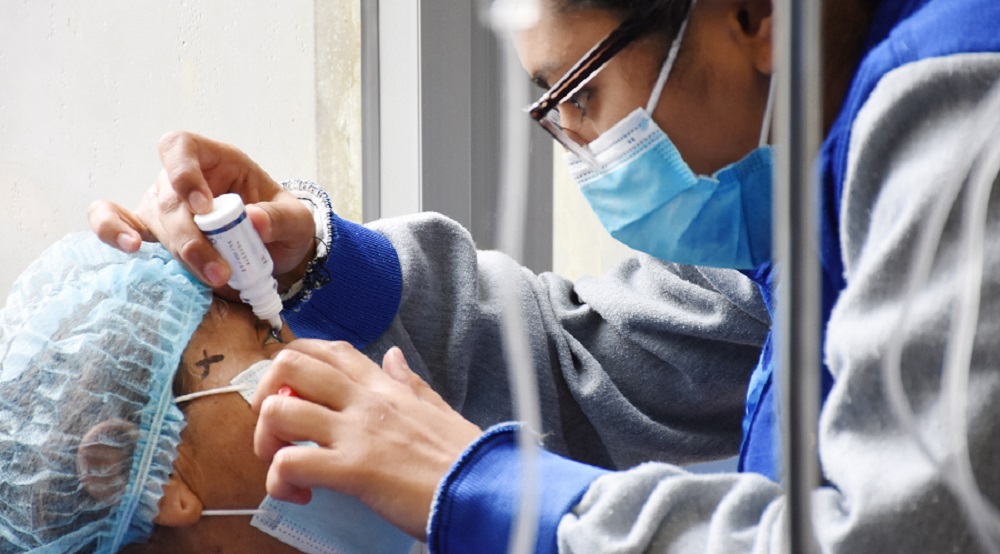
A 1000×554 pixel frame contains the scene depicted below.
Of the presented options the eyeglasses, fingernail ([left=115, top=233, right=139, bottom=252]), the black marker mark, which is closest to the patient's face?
the black marker mark

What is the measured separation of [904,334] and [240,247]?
2.19 feet

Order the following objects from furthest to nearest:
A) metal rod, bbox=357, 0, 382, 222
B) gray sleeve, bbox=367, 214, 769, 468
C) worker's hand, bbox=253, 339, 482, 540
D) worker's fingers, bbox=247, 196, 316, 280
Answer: metal rod, bbox=357, 0, 382, 222
gray sleeve, bbox=367, 214, 769, 468
worker's fingers, bbox=247, 196, 316, 280
worker's hand, bbox=253, 339, 482, 540

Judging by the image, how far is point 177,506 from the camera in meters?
0.98

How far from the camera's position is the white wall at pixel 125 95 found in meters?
1.44

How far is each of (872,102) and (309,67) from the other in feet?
3.94

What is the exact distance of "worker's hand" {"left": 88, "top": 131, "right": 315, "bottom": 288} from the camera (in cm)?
103

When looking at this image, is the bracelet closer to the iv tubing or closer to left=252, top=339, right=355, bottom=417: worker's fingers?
left=252, top=339, right=355, bottom=417: worker's fingers

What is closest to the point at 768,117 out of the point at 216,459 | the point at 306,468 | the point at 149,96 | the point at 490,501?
the point at 490,501

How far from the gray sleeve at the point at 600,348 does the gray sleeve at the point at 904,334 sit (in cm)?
61

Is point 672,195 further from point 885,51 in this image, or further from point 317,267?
point 317,267

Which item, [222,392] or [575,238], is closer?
[222,392]

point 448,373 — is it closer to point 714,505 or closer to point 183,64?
point 714,505

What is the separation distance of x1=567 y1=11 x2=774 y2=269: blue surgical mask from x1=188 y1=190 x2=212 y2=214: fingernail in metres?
0.40

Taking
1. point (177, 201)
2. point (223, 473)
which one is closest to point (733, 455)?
point (223, 473)
